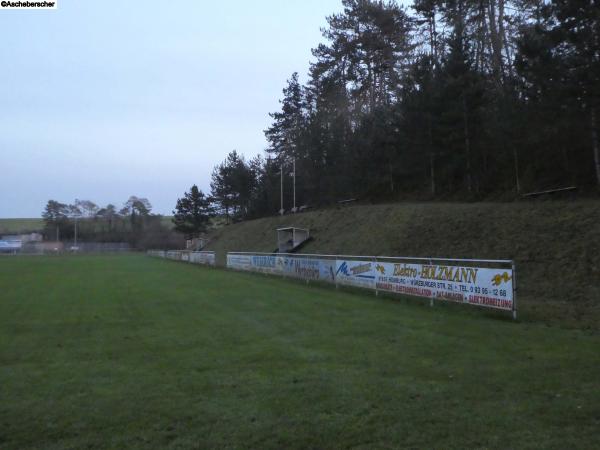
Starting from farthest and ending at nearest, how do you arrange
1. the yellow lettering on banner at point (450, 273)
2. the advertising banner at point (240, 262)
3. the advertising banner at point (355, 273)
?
1. the advertising banner at point (240, 262)
2. the advertising banner at point (355, 273)
3. the yellow lettering on banner at point (450, 273)

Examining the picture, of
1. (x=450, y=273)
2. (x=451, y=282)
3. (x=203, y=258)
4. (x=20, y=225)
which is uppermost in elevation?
(x=20, y=225)

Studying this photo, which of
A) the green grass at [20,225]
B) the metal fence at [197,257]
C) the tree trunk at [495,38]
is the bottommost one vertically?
the metal fence at [197,257]

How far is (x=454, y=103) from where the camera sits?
34.2m

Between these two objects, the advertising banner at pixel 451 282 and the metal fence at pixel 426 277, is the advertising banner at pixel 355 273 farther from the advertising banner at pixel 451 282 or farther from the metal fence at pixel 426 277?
the advertising banner at pixel 451 282

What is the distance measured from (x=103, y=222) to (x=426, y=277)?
6274 inches

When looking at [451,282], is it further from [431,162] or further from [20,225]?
[20,225]

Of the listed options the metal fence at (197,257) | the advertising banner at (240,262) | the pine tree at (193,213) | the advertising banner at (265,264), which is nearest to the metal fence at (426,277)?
the advertising banner at (265,264)

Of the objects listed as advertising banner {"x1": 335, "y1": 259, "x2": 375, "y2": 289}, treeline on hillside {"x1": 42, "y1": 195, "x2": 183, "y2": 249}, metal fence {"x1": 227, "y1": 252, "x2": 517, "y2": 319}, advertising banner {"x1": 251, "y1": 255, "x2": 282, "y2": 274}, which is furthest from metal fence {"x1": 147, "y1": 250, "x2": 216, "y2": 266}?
treeline on hillside {"x1": 42, "y1": 195, "x2": 183, "y2": 249}

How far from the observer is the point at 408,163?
129ft

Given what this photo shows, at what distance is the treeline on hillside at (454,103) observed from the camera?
24.1 m

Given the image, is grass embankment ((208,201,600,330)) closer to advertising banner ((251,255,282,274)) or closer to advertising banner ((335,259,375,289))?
advertising banner ((335,259,375,289))

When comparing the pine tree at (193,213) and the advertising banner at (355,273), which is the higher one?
the pine tree at (193,213)

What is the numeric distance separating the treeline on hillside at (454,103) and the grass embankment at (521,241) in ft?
15.5

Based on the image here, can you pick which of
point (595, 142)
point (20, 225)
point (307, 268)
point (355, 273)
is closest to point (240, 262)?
point (307, 268)
